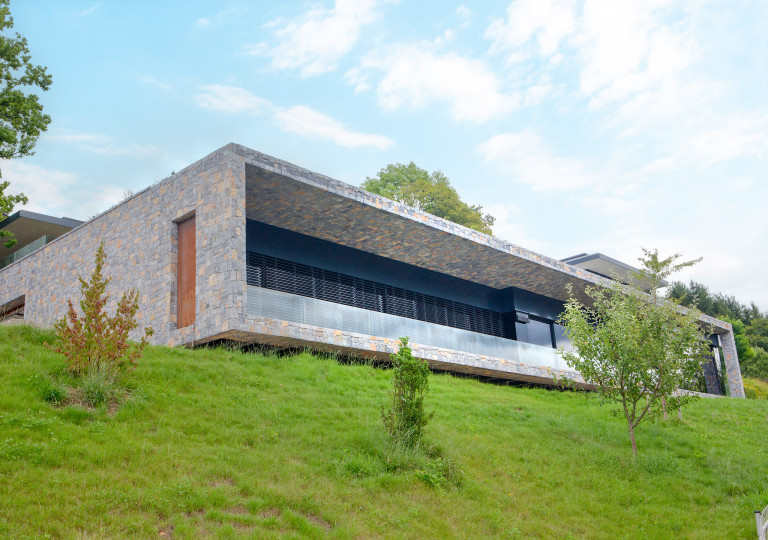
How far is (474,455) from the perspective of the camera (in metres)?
12.0

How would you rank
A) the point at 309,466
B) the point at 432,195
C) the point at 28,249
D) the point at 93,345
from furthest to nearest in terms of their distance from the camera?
the point at 432,195, the point at 28,249, the point at 93,345, the point at 309,466

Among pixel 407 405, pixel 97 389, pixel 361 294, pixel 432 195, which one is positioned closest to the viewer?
pixel 97 389

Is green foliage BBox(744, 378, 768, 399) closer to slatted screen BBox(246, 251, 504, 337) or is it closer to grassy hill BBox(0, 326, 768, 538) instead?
slatted screen BBox(246, 251, 504, 337)

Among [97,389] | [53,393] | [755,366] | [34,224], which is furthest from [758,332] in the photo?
[53,393]

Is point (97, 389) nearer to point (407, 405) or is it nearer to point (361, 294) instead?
point (407, 405)

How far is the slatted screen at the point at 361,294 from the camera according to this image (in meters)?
19.9

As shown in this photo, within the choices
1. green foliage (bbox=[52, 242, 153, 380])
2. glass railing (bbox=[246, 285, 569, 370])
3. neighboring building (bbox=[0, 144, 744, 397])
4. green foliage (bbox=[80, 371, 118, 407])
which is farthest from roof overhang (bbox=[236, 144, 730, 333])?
green foliage (bbox=[80, 371, 118, 407])

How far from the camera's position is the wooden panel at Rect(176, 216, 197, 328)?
17.2 meters

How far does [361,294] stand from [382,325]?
3430 mm

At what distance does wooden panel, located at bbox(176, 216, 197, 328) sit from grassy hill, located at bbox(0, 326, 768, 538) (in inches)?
98.3

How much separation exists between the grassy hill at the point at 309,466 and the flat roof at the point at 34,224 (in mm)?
16521

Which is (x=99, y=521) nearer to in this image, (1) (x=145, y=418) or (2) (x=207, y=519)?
(2) (x=207, y=519)

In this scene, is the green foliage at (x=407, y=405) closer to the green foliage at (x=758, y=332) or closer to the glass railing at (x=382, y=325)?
the glass railing at (x=382, y=325)

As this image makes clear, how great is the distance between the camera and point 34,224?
28.7 meters
